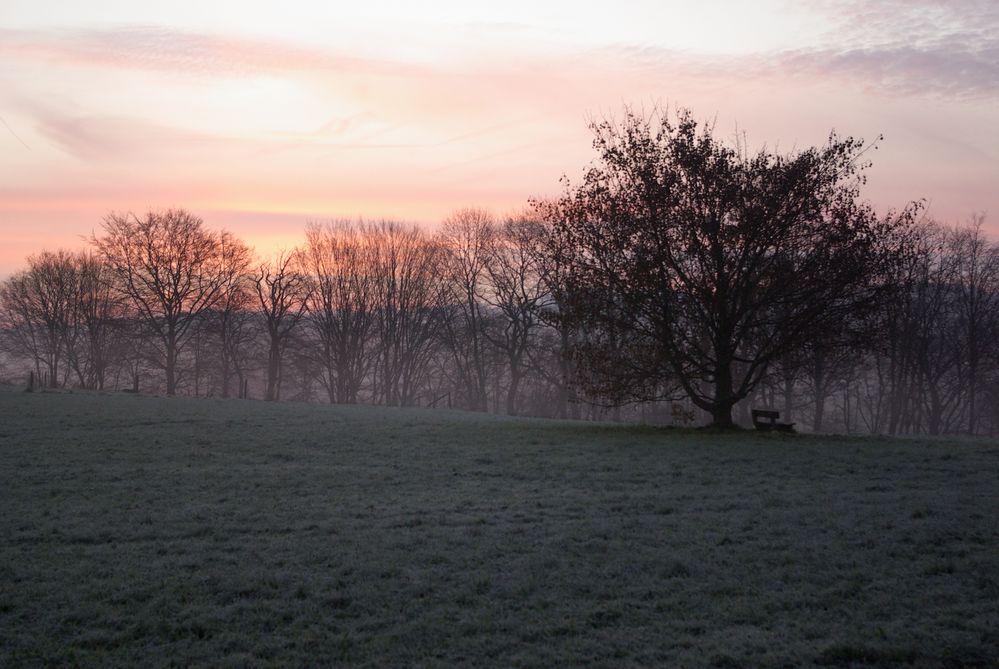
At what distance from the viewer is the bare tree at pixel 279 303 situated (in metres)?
82.2

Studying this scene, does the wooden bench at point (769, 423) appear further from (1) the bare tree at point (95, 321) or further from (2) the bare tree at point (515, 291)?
(1) the bare tree at point (95, 321)

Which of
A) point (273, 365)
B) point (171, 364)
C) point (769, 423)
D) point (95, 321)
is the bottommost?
point (769, 423)

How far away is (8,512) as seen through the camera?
13.3 m

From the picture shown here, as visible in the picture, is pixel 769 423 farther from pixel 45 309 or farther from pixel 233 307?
pixel 45 309

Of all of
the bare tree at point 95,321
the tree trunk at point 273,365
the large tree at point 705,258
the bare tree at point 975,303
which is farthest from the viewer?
the bare tree at point 95,321

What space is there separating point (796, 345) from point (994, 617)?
1933cm

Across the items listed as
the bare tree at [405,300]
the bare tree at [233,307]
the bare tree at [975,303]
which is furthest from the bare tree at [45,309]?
the bare tree at [975,303]

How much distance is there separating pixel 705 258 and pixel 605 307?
12.8 ft

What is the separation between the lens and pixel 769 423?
28625 millimetres

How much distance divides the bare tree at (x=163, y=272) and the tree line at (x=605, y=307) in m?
0.22

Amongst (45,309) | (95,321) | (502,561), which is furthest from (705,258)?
(45,309)

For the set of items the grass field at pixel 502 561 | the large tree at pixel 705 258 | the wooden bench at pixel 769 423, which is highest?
the large tree at pixel 705 258

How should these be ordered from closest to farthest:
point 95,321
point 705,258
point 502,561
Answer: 1. point 502,561
2. point 705,258
3. point 95,321

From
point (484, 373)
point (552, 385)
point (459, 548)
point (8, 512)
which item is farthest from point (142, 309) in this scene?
point (459, 548)
